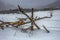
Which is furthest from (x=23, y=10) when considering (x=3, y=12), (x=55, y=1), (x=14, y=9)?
(x=55, y=1)

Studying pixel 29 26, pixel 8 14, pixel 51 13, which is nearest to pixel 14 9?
pixel 8 14

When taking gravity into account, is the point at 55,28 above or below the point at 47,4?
below

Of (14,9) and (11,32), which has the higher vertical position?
(14,9)

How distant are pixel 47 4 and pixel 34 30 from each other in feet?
1.01

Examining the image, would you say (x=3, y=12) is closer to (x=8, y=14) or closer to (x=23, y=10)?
(x=8, y=14)

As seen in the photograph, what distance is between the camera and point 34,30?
180 cm

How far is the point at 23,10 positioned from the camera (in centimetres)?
183

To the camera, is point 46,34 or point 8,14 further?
point 8,14

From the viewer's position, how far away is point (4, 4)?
1.89 metres

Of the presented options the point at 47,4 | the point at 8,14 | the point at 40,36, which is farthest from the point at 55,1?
the point at 8,14

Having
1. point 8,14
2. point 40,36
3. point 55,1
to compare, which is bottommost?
point 40,36

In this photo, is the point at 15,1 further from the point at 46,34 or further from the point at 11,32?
the point at 46,34

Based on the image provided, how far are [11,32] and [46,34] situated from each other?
0.37 metres

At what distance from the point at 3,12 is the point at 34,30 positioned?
398mm
